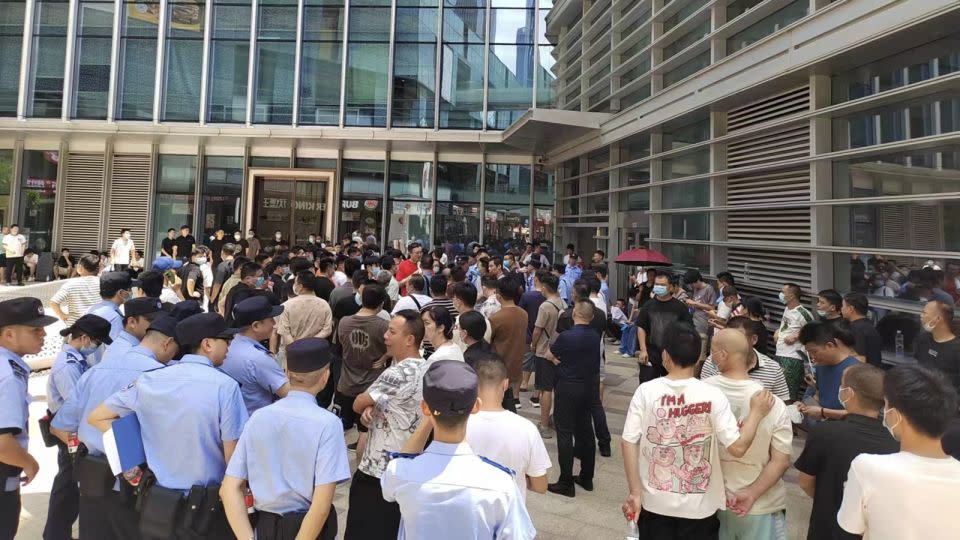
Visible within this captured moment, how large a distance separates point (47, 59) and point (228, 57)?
19.8 feet

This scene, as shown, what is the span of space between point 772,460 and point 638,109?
8834mm

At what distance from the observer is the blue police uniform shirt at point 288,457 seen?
221 centimetres

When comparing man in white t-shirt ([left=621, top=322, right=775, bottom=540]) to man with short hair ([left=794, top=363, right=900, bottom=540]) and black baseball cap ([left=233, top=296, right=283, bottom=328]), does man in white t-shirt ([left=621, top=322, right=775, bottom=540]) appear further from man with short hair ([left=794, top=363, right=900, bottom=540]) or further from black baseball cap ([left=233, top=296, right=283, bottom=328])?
black baseball cap ([left=233, top=296, right=283, bottom=328])

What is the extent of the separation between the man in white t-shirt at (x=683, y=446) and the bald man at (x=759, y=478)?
9cm

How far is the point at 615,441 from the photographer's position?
19.5 ft

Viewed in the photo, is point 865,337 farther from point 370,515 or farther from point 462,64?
point 462,64

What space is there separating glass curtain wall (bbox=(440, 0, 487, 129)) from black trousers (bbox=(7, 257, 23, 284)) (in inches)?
527

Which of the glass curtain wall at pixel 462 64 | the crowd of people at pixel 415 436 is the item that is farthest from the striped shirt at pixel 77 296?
the glass curtain wall at pixel 462 64

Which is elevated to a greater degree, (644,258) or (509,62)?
(509,62)

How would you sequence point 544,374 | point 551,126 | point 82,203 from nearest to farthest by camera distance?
point 544,374
point 551,126
point 82,203

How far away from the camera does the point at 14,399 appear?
103 inches

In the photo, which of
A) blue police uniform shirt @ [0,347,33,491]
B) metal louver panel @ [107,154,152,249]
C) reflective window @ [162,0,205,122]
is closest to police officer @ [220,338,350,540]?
blue police uniform shirt @ [0,347,33,491]

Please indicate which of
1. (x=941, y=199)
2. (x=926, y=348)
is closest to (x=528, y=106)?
(x=941, y=199)

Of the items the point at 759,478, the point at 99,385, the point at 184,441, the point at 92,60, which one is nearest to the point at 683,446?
the point at 759,478
